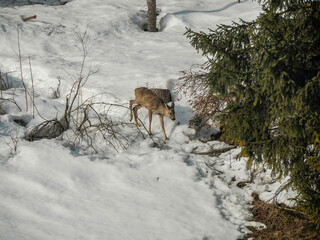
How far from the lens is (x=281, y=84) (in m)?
3.38

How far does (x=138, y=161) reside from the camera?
588cm

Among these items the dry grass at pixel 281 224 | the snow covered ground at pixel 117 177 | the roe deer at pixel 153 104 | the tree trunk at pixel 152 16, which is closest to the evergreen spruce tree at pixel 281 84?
the dry grass at pixel 281 224

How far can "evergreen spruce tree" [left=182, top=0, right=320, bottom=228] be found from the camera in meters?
3.41

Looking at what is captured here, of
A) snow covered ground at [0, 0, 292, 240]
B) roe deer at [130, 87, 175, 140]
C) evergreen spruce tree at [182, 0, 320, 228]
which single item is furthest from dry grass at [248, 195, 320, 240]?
roe deer at [130, 87, 175, 140]

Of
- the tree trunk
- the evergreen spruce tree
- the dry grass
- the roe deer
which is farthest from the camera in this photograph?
the tree trunk

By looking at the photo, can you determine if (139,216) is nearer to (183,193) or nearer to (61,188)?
(183,193)

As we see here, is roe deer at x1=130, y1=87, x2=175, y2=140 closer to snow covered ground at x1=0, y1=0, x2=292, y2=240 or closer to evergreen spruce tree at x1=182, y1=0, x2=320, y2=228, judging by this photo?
snow covered ground at x1=0, y1=0, x2=292, y2=240

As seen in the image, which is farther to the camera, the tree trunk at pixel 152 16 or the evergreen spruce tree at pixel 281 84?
the tree trunk at pixel 152 16

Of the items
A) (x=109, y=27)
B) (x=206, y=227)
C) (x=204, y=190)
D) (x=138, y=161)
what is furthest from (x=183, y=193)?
(x=109, y=27)

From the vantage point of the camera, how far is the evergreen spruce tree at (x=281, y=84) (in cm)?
341

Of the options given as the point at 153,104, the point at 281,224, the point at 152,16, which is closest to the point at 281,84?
the point at 281,224

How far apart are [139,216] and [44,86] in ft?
17.4

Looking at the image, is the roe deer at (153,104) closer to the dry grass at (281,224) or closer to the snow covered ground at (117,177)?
the snow covered ground at (117,177)

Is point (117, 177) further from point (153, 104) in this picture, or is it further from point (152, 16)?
point (152, 16)
